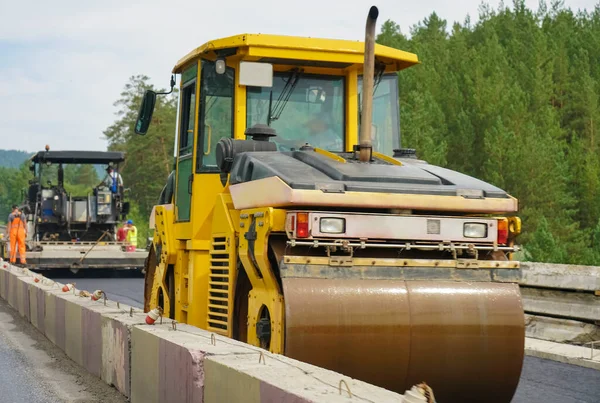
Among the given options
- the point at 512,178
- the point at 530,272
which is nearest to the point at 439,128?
the point at 512,178

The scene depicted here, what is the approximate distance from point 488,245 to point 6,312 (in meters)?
11.6

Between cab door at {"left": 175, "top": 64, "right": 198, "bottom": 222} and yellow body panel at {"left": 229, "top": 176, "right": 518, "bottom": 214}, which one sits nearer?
yellow body panel at {"left": 229, "top": 176, "right": 518, "bottom": 214}

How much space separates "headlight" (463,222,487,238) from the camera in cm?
676

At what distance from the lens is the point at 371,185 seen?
6621 mm

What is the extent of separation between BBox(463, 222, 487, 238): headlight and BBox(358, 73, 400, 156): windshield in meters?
1.95

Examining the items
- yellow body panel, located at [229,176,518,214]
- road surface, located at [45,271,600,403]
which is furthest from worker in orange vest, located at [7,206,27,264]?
yellow body panel, located at [229,176,518,214]

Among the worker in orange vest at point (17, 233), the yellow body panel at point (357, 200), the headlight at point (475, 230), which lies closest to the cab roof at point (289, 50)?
the yellow body panel at point (357, 200)

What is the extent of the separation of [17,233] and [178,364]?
20.5 meters

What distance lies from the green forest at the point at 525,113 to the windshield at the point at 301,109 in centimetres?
3616

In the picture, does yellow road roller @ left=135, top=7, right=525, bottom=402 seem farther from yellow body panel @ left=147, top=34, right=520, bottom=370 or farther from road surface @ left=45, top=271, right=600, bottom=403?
road surface @ left=45, top=271, right=600, bottom=403

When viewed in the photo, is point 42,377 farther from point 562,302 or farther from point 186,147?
point 562,302

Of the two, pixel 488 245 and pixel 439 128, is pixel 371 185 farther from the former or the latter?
pixel 439 128

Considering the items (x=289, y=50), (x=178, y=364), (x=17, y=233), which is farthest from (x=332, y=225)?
(x=17, y=233)

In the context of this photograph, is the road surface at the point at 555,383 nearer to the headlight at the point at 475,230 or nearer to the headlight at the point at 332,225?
the headlight at the point at 475,230
